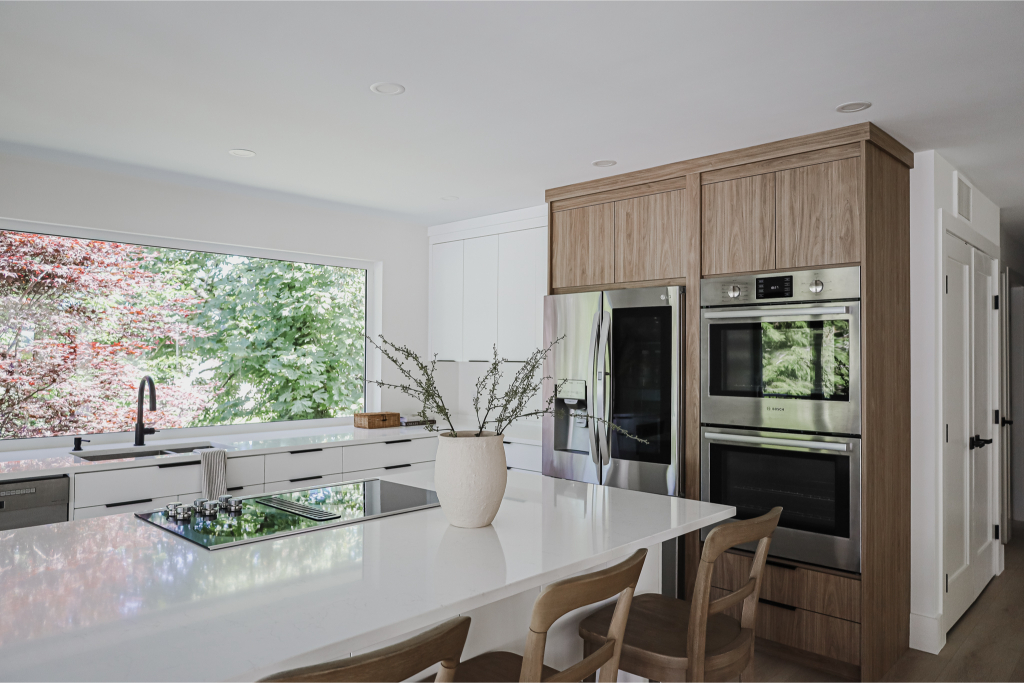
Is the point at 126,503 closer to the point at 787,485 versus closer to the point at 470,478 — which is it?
the point at 470,478

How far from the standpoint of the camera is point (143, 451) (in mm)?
3750

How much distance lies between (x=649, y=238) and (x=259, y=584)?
2.82 m

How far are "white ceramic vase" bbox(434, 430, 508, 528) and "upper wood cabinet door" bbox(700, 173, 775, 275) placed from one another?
6.26 feet

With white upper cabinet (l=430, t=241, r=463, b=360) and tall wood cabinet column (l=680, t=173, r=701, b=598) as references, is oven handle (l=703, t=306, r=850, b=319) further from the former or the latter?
white upper cabinet (l=430, t=241, r=463, b=360)

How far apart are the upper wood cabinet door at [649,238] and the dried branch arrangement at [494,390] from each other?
629mm

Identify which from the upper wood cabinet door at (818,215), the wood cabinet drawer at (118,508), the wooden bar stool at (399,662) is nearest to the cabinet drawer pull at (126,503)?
the wood cabinet drawer at (118,508)

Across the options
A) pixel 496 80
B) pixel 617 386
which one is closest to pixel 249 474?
pixel 617 386

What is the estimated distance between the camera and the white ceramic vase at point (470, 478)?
194 cm

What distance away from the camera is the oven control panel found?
2.97 metres

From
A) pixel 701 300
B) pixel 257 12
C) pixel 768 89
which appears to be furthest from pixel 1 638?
pixel 701 300

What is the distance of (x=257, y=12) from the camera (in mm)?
2023

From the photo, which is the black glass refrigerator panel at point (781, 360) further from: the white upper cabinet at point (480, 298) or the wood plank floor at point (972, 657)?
the white upper cabinet at point (480, 298)

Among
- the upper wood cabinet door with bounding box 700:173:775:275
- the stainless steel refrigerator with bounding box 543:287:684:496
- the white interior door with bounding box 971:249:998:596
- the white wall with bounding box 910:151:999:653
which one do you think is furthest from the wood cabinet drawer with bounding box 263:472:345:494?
the white interior door with bounding box 971:249:998:596

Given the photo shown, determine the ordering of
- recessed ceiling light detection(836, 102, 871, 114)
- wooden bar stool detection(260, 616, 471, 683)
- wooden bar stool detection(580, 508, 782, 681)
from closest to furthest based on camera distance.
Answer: wooden bar stool detection(260, 616, 471, 683) < wooden bar stool detection(580, 508, 782, 681) < recessed ceiling light detection(836, 102, 871, 114)
